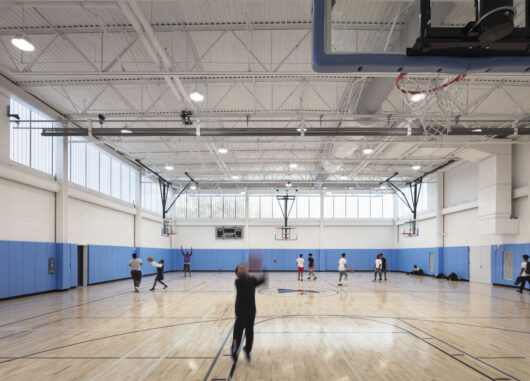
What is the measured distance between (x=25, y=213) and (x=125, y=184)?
10898 mm

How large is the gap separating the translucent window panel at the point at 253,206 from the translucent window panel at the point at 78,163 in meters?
17.9

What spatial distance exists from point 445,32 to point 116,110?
1533 centimetres

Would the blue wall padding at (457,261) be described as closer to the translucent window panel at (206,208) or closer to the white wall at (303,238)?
the white wall at (303,238)

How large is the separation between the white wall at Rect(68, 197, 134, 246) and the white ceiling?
4125 mm

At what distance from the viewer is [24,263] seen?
52.5 ft

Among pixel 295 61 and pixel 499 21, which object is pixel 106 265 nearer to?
pixel 295 61

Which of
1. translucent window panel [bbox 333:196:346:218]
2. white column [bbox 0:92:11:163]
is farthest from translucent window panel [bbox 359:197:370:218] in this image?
white column [bbox 0:92:11:163]

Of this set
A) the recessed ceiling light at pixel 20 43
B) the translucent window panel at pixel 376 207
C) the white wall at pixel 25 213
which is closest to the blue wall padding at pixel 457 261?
the translucent window panel at pixel 376 207

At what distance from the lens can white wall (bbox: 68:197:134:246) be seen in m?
20.4

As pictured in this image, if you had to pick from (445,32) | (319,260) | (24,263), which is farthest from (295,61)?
(319,260)

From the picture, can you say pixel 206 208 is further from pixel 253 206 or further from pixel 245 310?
pixel 245 310

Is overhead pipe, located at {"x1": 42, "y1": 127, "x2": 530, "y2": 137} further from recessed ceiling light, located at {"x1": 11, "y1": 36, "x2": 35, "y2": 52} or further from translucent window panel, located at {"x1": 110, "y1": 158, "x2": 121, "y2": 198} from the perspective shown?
translucent window panel, located at {"x1": 110, "y1": 158, "x2": 121, "y2": 198}

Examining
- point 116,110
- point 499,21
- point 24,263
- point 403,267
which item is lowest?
point 403,267

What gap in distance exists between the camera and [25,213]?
16.3m
